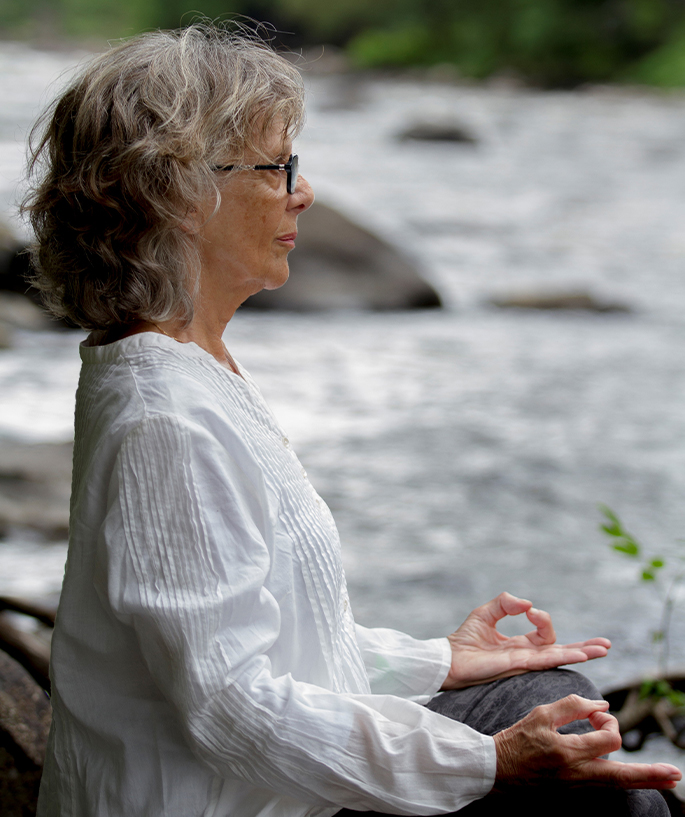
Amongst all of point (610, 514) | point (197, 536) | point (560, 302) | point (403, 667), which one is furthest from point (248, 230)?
point (560, 302)

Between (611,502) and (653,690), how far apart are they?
5.08 feet

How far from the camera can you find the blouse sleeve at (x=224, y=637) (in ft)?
2.74

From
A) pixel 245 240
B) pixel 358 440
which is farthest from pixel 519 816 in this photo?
pixel 358 440

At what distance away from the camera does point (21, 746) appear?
4.52ft

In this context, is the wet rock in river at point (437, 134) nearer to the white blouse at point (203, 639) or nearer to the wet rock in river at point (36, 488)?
the wet rock in river at point (36, 488)

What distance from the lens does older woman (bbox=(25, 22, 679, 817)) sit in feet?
2.77

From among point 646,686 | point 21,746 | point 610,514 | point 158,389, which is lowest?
point 646,686

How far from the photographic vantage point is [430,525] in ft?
10.6

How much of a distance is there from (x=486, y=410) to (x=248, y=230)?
10.9ft

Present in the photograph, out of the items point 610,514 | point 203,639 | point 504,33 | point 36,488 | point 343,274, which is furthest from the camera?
point 504,33

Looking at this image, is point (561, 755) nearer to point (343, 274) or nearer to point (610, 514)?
point (610, 514)

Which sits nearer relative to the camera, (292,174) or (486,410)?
(292,174)

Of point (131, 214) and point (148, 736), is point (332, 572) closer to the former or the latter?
point (148, 736)

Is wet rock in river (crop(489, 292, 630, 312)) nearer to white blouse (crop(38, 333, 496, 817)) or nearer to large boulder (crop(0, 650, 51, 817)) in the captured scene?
large boulder (crop(0, 650, 51, 817))
